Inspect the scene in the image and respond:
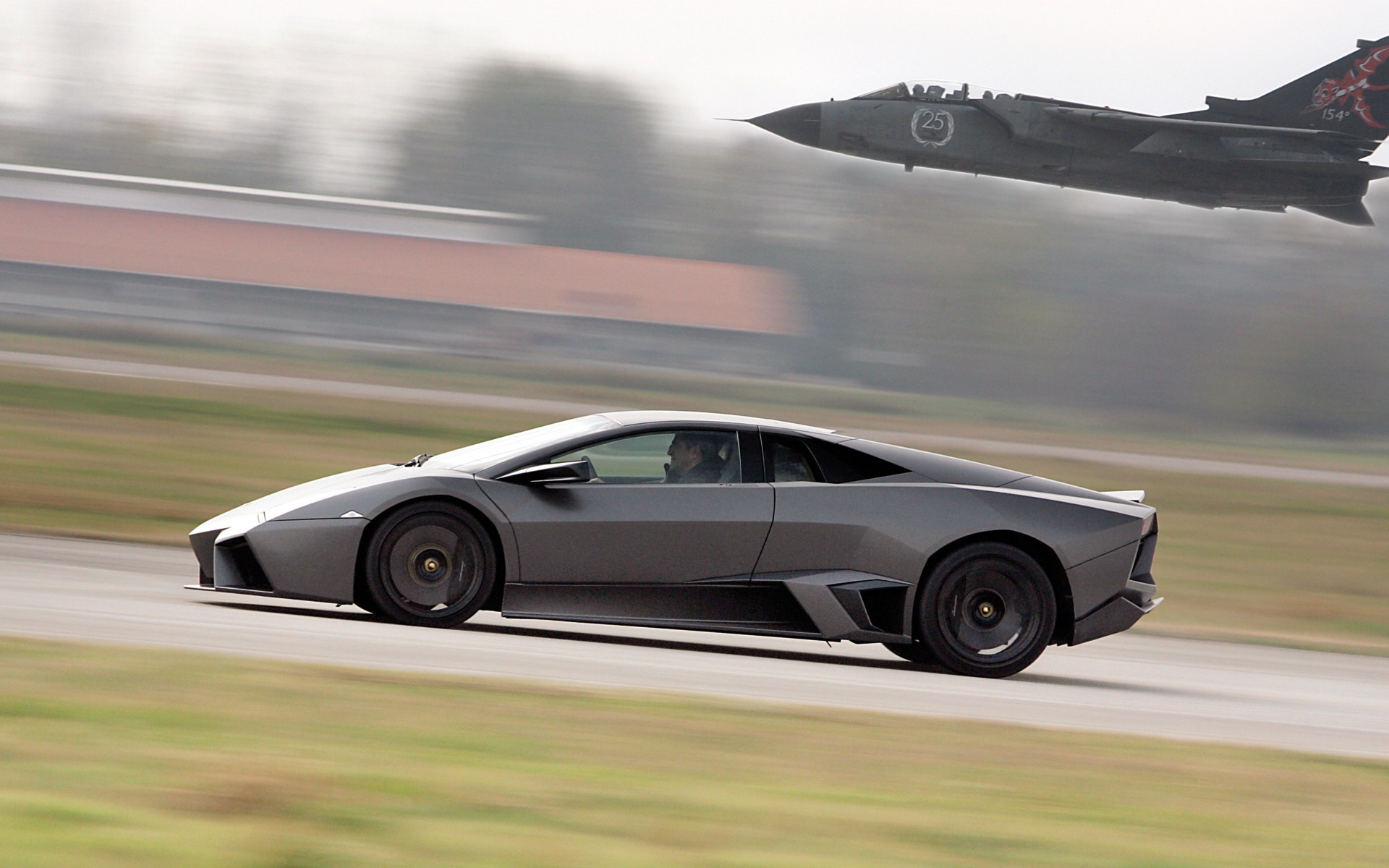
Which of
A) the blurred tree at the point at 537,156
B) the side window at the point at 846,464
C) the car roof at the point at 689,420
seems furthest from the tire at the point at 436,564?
the blurred tree at the point at 537,156

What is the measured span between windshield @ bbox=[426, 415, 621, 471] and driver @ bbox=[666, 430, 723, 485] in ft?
1.04

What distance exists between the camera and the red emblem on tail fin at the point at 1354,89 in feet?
86.7

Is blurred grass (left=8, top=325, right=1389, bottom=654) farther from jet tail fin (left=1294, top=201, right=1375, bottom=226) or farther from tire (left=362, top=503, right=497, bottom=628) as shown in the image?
jet tail fin (left=1294, top=201, right=1375, bottom=226)

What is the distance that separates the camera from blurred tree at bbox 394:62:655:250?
44.8 m

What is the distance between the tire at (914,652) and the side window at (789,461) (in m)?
0.91

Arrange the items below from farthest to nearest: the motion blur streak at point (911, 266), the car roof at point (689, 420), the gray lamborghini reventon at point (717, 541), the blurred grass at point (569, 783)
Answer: the motion blur streak at point (911, 266), the car roof at point (689, 420), the gray lamborghini reventon at point (717, 541), the blurred grass at point (569, 783)

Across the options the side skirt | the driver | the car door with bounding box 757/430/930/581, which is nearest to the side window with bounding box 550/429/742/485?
the driver

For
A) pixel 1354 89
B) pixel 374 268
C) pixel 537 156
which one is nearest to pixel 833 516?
pixel 1354 89

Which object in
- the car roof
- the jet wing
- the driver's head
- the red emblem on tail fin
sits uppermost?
the red emblem on tail fin

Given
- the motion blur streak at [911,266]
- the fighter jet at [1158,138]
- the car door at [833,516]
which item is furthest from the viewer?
the motion blur streak at [911,266]

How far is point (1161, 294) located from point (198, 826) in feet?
133

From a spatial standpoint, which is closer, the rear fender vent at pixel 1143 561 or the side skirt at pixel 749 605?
the side skirt at pixel 749 605

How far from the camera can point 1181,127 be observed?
2572 centimetres

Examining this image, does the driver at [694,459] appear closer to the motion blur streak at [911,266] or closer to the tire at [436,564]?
the tire at [436,564]
